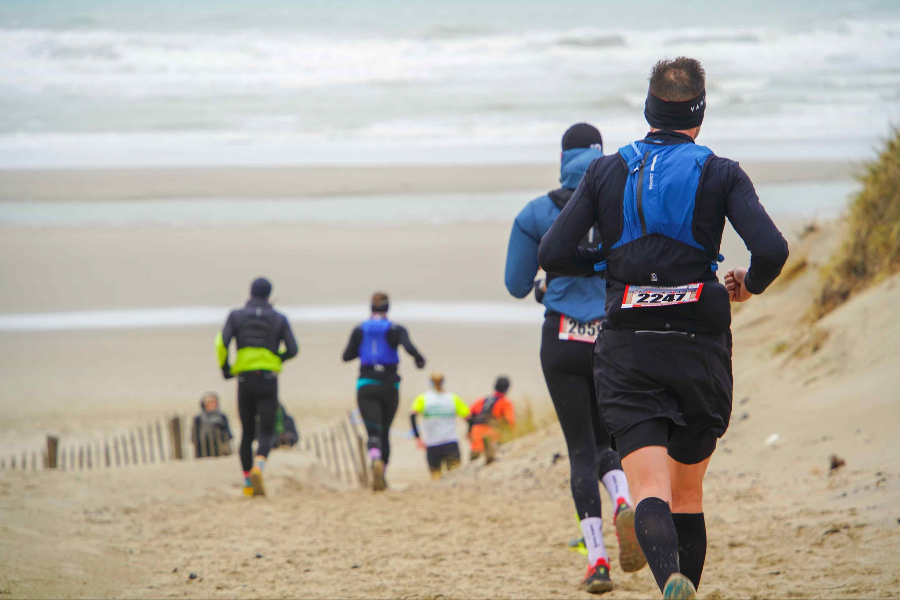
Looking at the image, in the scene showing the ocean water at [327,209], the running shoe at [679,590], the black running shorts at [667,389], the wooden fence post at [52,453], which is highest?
the ocean water at [327,209]

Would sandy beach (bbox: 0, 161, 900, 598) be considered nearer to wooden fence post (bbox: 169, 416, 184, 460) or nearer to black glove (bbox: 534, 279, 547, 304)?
wooden fence post (bbox: 169, 416, 184, 460)

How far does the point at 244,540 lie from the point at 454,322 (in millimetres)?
10158

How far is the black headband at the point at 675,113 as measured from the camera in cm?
278

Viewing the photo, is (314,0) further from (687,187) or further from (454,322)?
(687,187)

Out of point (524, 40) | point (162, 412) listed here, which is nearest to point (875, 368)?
point (162, 412)

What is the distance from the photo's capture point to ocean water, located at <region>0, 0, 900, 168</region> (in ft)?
105

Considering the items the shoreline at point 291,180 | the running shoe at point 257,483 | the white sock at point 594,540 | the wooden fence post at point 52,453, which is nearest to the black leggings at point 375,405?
the running shoe at point 257,483

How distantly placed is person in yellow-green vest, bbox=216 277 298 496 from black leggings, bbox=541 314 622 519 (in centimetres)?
365

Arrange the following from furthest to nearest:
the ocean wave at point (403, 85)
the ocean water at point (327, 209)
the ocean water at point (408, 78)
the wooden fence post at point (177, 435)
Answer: the ocean wave at point (403, 85), the ocean water at point (408, 78), the ocean water at point (327, 209), the wooden fence post at point (177, 435)

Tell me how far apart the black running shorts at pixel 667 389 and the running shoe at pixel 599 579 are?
1.32 m

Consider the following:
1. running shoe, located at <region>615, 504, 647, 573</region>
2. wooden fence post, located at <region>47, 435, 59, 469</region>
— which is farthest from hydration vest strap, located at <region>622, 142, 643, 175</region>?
wooden fence post, located at <region>47, 435, 59, 469</region>

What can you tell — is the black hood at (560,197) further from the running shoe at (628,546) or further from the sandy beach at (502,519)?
the sandy beach at (502,519)

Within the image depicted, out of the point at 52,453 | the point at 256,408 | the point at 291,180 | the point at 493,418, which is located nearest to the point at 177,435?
the point at 52,453

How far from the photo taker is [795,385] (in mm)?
6883
